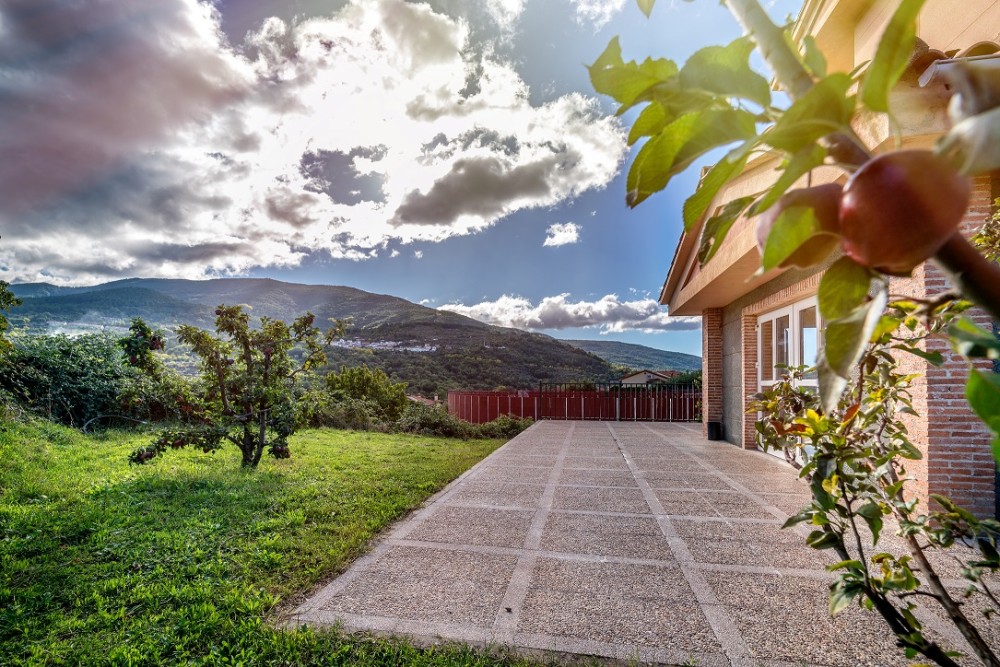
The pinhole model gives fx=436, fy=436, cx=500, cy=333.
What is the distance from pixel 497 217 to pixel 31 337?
71.4 ft

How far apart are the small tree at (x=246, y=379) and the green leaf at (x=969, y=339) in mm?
6381

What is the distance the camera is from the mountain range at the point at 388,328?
1082 inches

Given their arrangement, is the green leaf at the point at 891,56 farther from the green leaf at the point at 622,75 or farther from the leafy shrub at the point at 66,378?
the leafy shrub at the point at 66,378

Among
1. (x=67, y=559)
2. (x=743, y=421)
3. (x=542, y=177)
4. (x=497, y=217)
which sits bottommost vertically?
(x=67, y=559)

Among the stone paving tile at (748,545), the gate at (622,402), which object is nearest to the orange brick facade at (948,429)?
the stone paving tile at (748,545)

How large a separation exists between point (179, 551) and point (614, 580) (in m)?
3.21

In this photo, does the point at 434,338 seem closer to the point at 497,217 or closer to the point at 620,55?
the point at 497,217

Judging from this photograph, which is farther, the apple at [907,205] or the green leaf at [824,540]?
the green leaf at [824,540]

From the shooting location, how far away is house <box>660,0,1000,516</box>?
0.79m

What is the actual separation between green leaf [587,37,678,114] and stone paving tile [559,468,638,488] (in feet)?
18.2

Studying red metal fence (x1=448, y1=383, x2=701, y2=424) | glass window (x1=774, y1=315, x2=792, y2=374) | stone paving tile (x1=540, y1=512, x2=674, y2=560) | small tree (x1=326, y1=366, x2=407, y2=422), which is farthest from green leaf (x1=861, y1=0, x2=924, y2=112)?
red metal fence (x1=448, y1=383, x2=701, y2=424)

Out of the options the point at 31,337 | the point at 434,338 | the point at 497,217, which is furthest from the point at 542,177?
the point at 434,338

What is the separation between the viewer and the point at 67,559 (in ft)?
10.4

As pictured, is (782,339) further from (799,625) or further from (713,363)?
(799,625)
